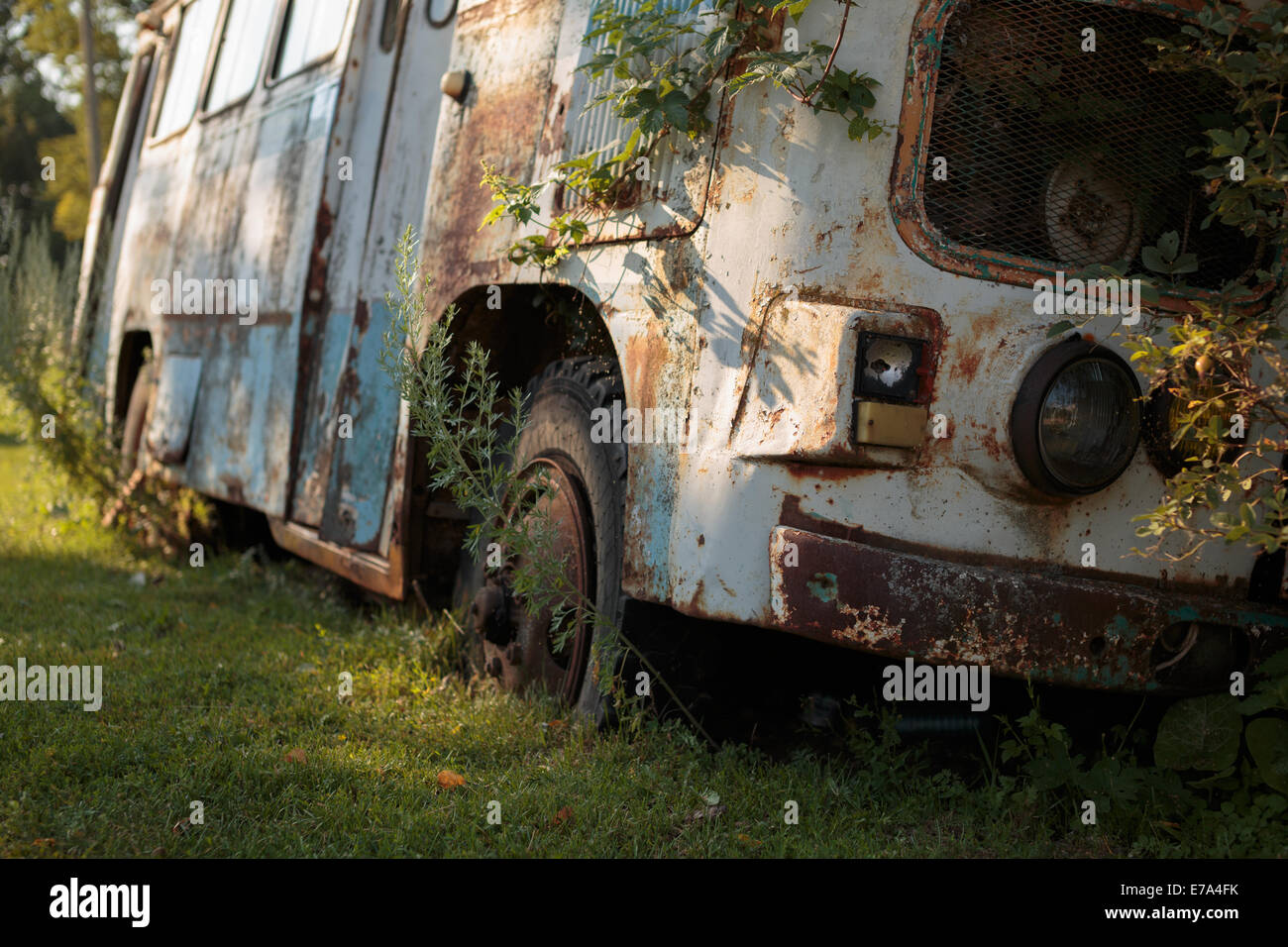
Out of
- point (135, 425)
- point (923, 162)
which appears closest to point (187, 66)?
point (135, 425)

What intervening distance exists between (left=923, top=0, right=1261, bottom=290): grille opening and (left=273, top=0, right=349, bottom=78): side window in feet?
8.98

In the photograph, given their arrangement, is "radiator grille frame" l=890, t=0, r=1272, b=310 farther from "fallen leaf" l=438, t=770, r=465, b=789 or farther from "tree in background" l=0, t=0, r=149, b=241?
"tree in background" l=0, t=0, r=149, b=241

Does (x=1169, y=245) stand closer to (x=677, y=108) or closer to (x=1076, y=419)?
(x=1076, y=419)

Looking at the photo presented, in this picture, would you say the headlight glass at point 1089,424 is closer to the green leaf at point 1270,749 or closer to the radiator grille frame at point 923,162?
the radiator grille frame at point 923,162

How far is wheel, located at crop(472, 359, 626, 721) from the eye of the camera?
2949 millimetres

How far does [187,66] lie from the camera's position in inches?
258

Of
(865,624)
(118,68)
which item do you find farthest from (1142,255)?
(118,68)

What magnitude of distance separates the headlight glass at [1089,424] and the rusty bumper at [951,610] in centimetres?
23

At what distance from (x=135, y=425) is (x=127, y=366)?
434mm

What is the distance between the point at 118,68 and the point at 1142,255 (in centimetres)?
2031

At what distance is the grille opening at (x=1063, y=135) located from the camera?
2.59 metres

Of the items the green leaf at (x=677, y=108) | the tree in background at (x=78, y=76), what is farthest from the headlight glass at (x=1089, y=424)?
the tree in background at (x=78, y=76)
